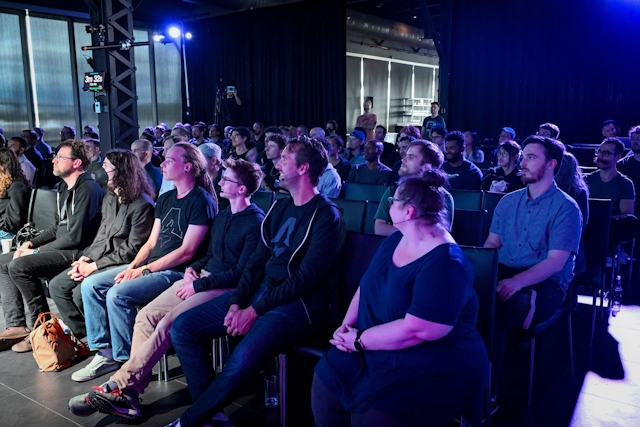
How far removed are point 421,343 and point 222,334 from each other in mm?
1106

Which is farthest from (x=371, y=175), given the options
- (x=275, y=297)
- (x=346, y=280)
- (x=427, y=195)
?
(x=427, y=195)

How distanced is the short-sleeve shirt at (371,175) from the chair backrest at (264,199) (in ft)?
5.97

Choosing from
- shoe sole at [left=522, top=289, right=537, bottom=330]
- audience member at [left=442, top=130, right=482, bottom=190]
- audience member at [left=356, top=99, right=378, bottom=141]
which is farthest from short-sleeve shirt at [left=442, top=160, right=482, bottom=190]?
audience member at [left=356, top=99, right=378, bottom=141]

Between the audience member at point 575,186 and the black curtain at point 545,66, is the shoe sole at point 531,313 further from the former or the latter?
the black curtain at point 545,66

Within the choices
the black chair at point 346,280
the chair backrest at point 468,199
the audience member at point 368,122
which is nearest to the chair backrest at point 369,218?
the chair backrest at point 468,199

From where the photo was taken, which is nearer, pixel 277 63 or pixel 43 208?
pixel 43 208

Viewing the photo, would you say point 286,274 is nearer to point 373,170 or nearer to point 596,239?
point 596,239

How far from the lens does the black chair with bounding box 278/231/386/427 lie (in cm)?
230

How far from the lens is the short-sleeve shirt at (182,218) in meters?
3.01

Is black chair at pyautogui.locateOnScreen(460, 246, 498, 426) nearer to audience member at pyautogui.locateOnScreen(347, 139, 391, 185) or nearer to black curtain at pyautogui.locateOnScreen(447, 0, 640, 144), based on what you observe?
audience member at pyautogui.locateOnScreen(347, 139, 391, 185)

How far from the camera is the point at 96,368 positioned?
2.96 m

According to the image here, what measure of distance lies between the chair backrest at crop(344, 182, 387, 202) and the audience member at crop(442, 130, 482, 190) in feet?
2.53

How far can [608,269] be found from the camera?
3.74m

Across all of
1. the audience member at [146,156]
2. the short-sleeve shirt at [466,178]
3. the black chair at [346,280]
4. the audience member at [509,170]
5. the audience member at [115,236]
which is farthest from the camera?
the audience member at [146,156]
